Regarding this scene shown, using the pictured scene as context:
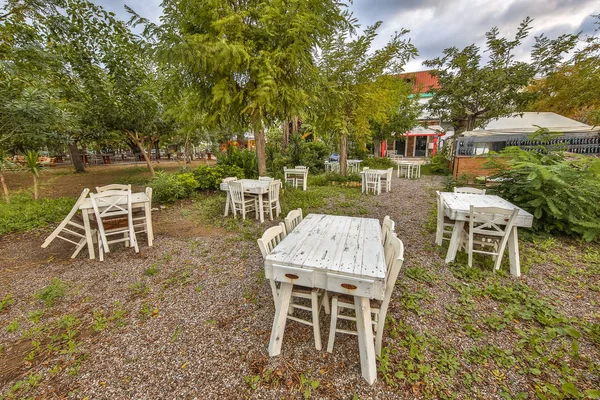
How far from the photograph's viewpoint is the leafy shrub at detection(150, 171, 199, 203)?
6855 mm

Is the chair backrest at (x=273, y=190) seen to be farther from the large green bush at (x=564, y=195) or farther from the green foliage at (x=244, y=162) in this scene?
the large green bush at (x=564, y=195)

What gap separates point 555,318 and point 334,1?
23.4ft

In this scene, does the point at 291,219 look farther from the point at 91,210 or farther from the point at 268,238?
the point at 91,210

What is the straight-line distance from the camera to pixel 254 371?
185 centimetres

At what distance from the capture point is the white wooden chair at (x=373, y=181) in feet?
26.0

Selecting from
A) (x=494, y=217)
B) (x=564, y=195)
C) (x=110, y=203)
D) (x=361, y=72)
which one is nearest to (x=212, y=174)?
(x=110, y=203)

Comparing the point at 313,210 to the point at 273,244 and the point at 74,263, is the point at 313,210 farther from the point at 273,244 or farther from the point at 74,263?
the point at 74,263

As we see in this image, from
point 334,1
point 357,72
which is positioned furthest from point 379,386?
point 357,72

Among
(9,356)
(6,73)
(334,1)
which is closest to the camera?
(9,356)

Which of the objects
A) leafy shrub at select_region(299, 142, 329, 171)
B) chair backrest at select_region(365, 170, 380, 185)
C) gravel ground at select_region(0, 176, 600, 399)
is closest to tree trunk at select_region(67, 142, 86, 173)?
gravel ground at select_region(0, 176, 600, 399)

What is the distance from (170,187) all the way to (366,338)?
7005 mm

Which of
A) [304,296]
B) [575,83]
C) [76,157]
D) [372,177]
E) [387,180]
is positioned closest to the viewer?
[304,296]

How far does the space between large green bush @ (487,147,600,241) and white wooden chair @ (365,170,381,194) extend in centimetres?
383

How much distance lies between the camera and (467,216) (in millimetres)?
3148
